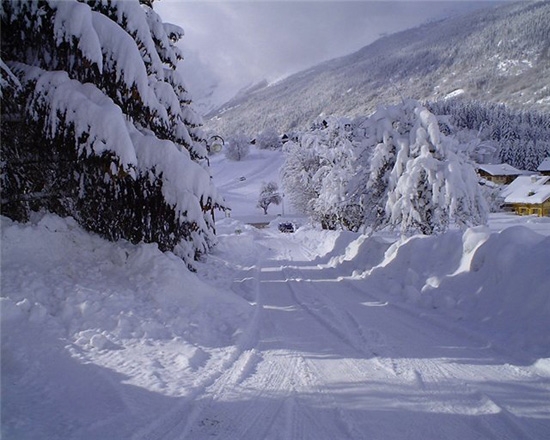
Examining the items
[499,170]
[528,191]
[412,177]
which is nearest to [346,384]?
[412,177]

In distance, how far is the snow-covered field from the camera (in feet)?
10.6

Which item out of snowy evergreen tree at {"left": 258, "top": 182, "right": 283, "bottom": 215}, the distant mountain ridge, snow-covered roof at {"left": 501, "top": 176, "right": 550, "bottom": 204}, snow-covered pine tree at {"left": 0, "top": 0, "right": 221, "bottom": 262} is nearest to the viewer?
snow-covered pine tree at {"left": 0, "top": 0, "right": 221, "bottom": 262}

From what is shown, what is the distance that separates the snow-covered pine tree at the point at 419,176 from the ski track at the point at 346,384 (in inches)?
275

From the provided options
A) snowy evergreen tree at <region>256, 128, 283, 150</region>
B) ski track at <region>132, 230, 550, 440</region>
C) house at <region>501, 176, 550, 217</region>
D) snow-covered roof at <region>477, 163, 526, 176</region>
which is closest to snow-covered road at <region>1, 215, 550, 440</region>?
ski track at <region>132, 230, 550, 440</region>

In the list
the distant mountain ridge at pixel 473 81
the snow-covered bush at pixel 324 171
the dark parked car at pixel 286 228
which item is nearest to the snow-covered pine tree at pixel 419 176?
the snow-covered bush at pixel 324 171

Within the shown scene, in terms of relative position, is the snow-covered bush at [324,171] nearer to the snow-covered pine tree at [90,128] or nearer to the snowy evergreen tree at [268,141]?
the snow-covered pine tree at [90,128]

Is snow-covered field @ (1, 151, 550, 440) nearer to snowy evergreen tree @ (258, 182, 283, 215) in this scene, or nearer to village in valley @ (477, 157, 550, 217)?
village in valley @ (477, 157, 550, 217)

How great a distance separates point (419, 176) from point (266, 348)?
9.45m

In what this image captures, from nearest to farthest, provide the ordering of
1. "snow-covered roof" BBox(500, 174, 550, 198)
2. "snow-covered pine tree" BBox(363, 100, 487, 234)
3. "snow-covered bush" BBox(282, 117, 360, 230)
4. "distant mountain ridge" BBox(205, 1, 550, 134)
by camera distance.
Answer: "snow-covered pine tree" BBox(363, 100, 487, 234)
"snow-covered bush" BBox(282, 117, 360, 230)
"snow-covered roof" BBox(500, 174, 550, 198)
"distant mountain ridge" BBox(205, 1, 550, 134)

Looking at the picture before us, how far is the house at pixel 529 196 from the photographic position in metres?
46.8

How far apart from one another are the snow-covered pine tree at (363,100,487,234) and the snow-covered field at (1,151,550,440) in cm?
402

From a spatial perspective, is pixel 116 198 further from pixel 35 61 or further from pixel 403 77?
pixel 403 77

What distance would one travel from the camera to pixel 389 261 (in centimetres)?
1028

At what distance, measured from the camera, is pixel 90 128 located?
216 inches
